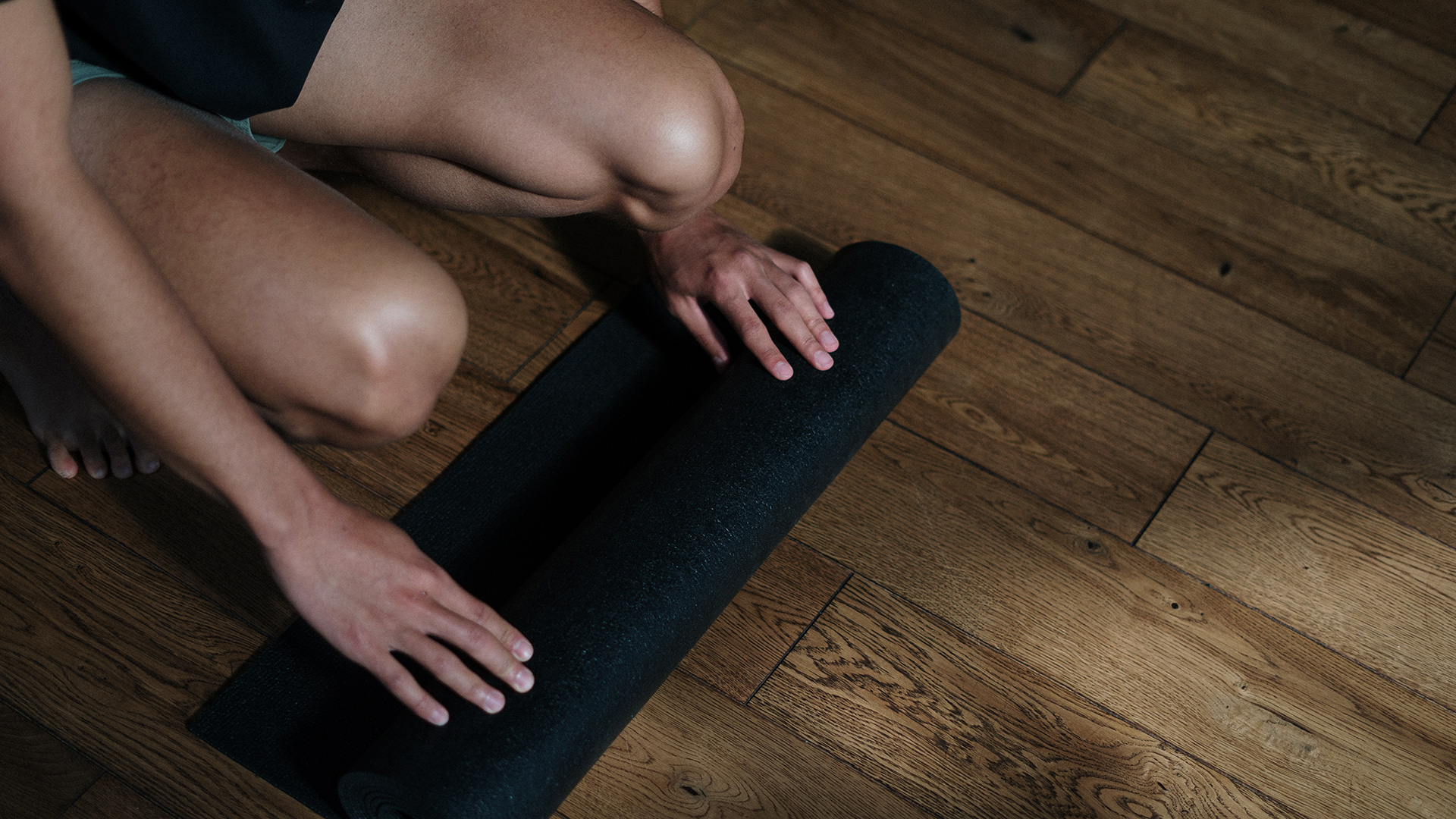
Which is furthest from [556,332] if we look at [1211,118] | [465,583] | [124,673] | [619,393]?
[1211,118]

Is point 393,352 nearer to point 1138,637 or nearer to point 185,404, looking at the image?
point 185,404

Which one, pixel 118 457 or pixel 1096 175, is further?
pixel 1096 175

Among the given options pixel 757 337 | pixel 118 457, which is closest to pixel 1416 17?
pixel 757 337

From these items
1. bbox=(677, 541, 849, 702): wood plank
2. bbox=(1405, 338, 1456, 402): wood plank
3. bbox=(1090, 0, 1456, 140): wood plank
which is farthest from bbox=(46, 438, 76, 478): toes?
bbox=(1090, 0, 1456, 140): wood plank

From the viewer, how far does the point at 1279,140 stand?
172 cm

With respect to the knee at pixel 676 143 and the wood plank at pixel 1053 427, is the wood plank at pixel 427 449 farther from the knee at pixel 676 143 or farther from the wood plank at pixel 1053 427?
the wood plank at pixel 1053 427

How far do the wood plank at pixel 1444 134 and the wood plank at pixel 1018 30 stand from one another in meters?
0.51

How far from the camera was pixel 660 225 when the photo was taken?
49.2 inches

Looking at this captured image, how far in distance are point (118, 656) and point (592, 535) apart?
1.58ft

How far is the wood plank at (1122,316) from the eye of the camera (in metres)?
1.36

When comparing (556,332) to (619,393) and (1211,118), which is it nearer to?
(619,393)

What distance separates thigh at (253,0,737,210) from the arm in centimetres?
34

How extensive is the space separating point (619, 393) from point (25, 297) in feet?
2.05

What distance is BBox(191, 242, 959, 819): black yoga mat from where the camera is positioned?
0.90 metres
